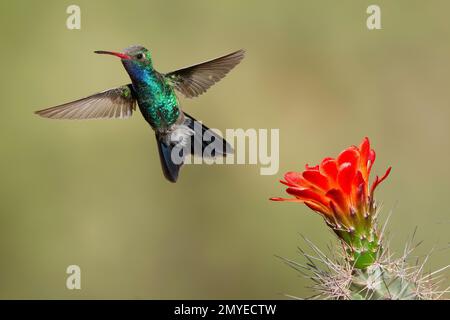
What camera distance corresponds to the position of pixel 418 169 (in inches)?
232

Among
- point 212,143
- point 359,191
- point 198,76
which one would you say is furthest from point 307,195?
point 198,76

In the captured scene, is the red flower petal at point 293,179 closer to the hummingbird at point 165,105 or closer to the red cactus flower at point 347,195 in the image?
the red cactus flower at point 347,195

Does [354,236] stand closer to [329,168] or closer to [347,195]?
[347,195]

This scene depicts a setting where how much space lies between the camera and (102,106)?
11.0 feet

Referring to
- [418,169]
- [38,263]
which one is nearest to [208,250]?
[38,263]

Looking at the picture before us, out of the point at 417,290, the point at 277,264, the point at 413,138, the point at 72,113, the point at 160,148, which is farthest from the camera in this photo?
the point at 413,138

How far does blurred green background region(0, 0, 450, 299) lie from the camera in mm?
5605

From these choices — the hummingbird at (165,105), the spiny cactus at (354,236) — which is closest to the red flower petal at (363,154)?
the spiny cactus at (354,236)

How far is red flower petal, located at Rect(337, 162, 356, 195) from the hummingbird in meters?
1.08

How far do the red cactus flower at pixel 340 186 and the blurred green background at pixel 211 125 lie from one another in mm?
3017

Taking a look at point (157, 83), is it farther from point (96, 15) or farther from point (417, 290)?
point (96, 15)

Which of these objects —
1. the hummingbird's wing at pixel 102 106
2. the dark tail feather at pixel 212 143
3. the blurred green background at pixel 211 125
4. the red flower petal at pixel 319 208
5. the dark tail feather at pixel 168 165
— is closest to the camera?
the red flower petal at pixel 319 208

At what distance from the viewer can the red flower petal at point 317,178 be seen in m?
2.13

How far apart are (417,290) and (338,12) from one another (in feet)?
14.9
